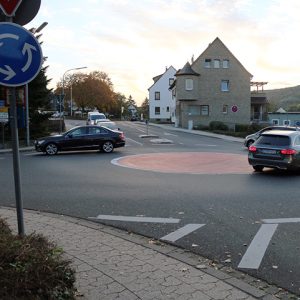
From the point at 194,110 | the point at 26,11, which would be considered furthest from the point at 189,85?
the point at 26,11

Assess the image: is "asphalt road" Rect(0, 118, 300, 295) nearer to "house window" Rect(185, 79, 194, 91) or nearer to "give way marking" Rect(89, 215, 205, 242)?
"give way marking" Rect(89, 215, 205, 242)

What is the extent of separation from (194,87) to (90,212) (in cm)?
5158

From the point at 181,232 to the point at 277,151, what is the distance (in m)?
9.09

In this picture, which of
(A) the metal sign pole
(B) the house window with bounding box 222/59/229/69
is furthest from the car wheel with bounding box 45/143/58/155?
(B) the house window with bounding box 222/59/229/69

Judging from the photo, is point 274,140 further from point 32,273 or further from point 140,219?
point 32,273

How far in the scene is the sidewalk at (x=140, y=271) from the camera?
447cm

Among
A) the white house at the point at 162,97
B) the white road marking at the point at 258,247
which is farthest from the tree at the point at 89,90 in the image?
the white road marking at the point at 258,247

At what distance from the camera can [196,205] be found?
9.50 metres

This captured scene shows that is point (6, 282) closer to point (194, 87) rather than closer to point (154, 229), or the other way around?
point (154, 229)

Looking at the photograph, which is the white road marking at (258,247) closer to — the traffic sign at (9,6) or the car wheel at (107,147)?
the traffic sign at (9,6)

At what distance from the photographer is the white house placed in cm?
9456

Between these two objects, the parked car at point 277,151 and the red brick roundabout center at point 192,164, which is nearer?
the parked car at point 277,151

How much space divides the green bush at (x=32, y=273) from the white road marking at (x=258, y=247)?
2545 millimetres

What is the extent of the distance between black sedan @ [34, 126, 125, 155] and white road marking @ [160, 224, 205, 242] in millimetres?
16828
